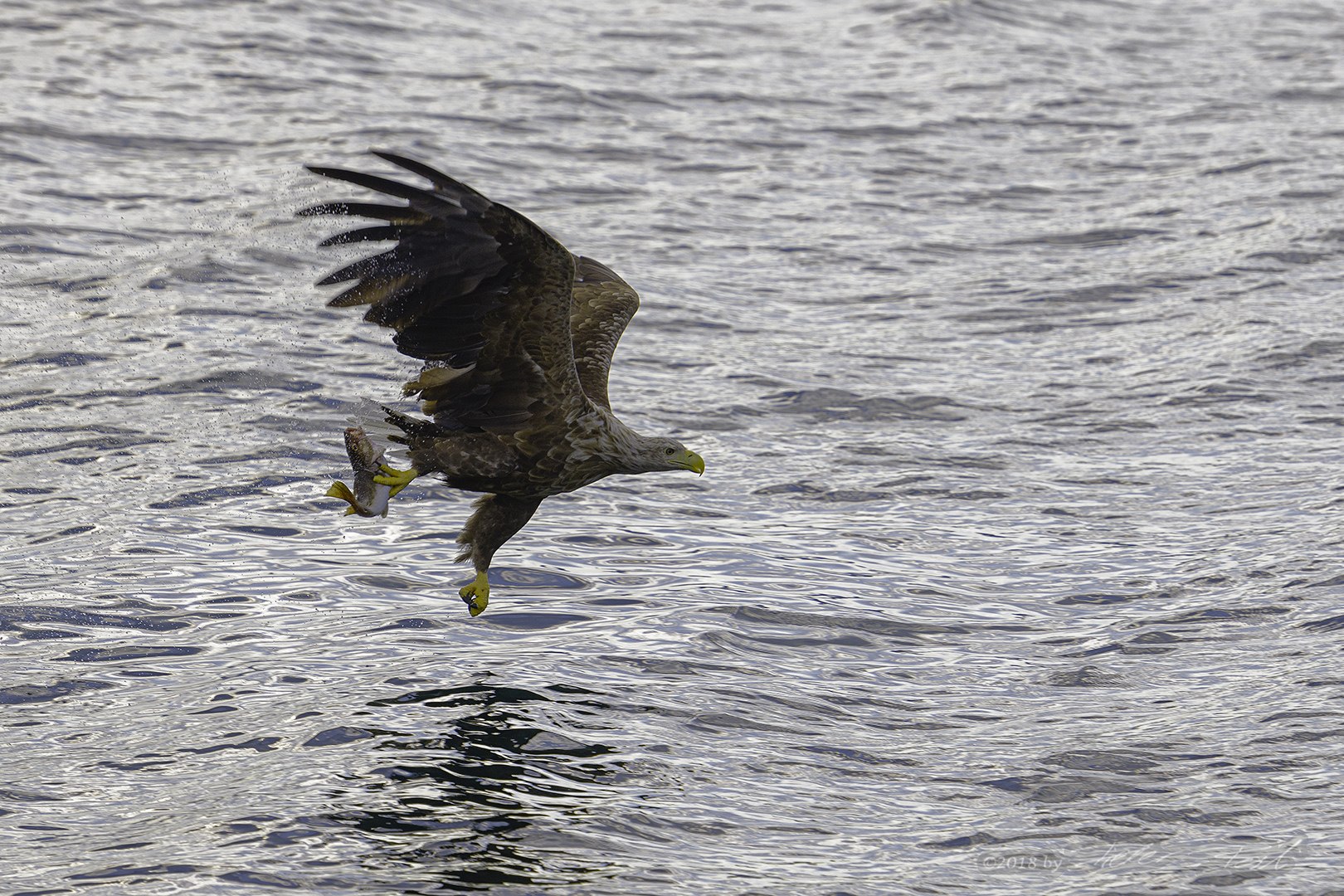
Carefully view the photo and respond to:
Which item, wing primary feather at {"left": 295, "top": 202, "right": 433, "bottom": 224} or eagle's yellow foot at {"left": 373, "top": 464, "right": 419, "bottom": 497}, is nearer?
wing primary feather at {"left": 295, "top": 202, "right": 433, "bottom": 224}

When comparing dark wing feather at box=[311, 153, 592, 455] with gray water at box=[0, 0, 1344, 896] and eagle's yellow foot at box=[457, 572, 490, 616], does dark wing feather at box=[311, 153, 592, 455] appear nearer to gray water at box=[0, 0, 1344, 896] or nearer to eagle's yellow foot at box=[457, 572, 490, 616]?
eagle's yellow foot at box=[457, 572, 490, 616]

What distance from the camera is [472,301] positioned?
21.7ft

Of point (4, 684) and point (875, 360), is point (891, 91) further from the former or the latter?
point (4, 684)

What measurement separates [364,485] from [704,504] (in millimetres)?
3276

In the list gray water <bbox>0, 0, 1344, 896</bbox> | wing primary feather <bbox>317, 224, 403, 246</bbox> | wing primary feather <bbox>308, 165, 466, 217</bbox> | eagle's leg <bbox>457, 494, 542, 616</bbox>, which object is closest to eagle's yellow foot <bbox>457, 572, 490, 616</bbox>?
eagle's leg <bbox>457, 494, 542, 616</bbox>

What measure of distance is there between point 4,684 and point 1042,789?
13.9ft

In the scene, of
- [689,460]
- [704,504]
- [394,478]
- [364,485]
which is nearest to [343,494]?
[364,485]

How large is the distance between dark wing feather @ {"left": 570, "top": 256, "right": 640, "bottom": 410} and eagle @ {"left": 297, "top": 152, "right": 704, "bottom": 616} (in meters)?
0.01

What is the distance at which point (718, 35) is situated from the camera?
22.8 metres

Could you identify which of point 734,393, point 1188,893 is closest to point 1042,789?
point 1188,893

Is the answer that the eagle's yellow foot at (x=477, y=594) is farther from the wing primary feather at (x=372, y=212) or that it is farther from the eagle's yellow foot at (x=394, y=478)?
the wing primary feather at (x=372, y=212)

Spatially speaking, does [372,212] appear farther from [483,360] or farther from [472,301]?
[483,360]

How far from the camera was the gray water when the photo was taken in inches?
236

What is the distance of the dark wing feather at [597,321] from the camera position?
784cm
